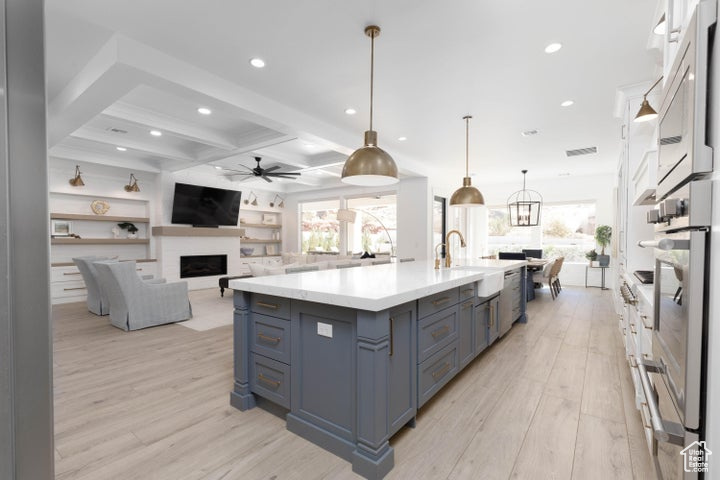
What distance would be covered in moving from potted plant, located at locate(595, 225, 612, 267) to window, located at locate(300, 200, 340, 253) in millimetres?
6562

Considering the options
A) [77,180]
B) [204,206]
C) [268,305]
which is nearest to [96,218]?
[77,180]

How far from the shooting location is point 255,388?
220 centimetres

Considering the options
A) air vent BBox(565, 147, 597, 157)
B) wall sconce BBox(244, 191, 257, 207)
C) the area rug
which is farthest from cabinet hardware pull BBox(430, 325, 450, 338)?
wall sconce BBox(244, 191, 257, 207)


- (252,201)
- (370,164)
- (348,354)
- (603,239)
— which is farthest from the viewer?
(252,201)

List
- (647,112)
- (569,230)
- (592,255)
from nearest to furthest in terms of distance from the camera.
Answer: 1. (647,112)
2. (592,255)
3. (569,230)

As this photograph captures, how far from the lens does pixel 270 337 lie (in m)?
2.08

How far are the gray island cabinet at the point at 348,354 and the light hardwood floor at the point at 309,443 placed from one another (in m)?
0.15

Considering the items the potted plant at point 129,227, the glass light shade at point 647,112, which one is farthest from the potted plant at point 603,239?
the potted plant at point 129,227

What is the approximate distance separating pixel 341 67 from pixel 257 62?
783 mm

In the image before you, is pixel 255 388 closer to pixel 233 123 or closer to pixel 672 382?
pixel 672 382

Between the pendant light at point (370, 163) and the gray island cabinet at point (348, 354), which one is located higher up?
the pendant light at point (370, 163)

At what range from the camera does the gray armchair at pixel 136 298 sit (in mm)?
4039

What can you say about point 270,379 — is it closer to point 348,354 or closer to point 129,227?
point 348,354

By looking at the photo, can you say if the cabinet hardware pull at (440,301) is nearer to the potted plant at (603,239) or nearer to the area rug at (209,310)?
the area rug at (209,310)
